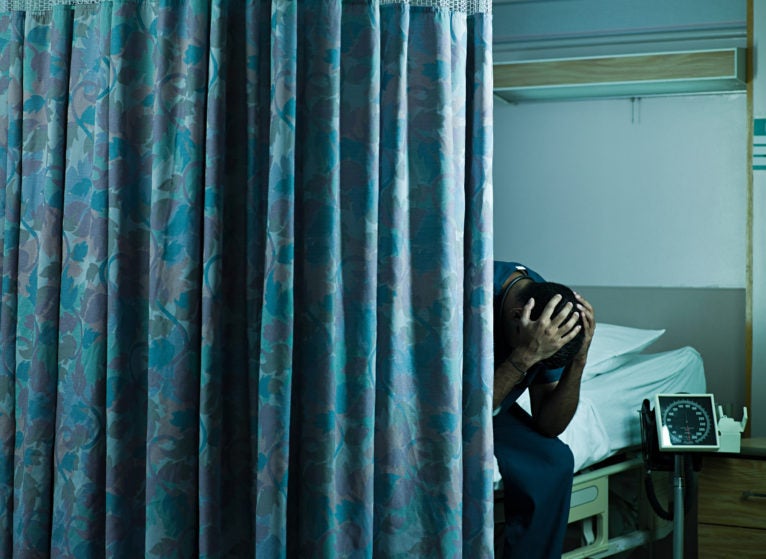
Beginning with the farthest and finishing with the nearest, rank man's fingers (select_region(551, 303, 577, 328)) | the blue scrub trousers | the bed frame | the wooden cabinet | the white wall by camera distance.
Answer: the white wall → the wooden cabinet → the bed frame → the blue scrub trousers → man's fingers (select_region(551, 303, 577, 328))

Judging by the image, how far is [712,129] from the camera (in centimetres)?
395

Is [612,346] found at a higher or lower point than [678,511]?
higher

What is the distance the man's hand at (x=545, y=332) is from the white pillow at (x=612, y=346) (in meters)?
1.08

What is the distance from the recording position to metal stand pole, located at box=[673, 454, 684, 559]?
8.47 feet

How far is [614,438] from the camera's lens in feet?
9.37

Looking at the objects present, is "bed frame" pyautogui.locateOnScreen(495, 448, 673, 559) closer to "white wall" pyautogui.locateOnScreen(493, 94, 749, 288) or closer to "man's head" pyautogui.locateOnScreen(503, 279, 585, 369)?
"man's head" pyautogui.locateOnScreen(503, 279, 585, 369)

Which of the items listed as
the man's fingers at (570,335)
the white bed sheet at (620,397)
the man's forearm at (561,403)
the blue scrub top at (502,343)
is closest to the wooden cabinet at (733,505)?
the white bed sheet at (620,397)

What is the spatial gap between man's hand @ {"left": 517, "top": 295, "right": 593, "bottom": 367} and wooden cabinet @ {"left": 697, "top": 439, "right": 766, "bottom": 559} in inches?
42.8

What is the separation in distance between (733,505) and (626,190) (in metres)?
1.84

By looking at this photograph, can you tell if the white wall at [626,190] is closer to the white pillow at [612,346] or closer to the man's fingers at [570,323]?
the white pillow at [612,346]

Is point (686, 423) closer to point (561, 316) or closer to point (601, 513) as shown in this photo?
point (601, 513)

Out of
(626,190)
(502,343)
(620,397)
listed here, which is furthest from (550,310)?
(626,190)

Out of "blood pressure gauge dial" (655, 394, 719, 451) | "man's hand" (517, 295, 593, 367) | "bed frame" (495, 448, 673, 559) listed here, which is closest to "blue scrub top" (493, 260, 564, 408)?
"man's hand" (517, 295, 593, 367)

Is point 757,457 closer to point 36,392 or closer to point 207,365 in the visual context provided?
point 207,365
